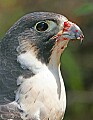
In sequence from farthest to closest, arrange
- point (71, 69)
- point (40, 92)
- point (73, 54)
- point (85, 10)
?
point (73, 54)
point (71, 69)
point (85, 10)
point (40, 92)

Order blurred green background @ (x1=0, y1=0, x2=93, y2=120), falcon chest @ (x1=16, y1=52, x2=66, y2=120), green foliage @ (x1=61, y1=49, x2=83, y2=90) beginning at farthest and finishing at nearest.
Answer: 1. blurred green background @ (x1=0, y1=0, x2=93, y2=120)
2. green foliage @ (x1=61, y1=49, x2=83, y2=90)
3. falcon chest @ (x1=16, y1=52, x2=66, y2=120)

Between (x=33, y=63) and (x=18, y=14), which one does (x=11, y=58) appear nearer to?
(x=33, y=63)

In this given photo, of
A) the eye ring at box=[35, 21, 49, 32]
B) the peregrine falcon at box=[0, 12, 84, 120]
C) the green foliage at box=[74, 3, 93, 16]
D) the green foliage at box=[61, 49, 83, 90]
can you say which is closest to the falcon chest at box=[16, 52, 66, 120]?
the peregrine falcon at box=[0, 12, 84, 120]

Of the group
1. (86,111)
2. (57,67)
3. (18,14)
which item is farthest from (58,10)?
(57,67)

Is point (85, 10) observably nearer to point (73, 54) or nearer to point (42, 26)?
point (42, 26)

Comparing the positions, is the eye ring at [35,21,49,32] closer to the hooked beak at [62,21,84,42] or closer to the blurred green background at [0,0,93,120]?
the hooked beak at [62,21,84,42]

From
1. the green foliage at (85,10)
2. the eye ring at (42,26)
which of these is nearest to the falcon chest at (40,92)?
the eye ring at (42,26)

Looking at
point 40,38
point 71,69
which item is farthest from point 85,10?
point 40,38
